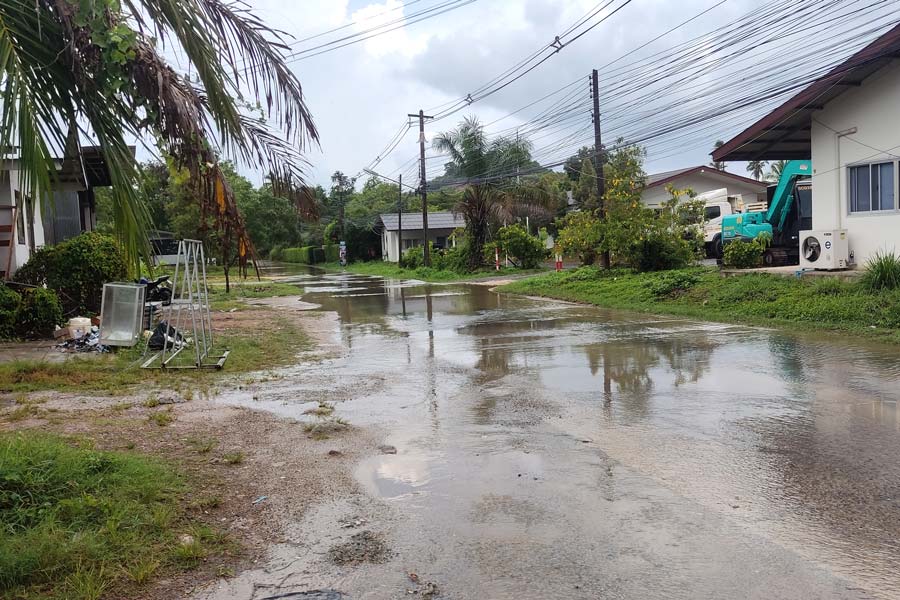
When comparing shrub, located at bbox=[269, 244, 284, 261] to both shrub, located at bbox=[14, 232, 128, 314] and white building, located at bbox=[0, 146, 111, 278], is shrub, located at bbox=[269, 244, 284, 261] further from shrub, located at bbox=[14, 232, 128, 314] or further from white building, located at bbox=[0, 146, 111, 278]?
shrub, located at bbox=[14, 232, 128, 314]

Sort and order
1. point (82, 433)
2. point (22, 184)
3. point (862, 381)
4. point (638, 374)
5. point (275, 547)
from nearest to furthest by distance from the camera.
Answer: point (22, 184) → point (275, 547) → point (82, 433) → point (862, 381) → point (638, 374)

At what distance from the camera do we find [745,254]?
19969mm

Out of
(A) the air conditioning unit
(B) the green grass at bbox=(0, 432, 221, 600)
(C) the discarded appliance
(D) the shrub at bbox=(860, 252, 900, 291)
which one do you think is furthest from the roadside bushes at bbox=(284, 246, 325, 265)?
(B) the green grass at bbox=(0, 432, 221, 600)

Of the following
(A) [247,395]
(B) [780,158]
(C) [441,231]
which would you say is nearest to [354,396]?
(A) [247,395]

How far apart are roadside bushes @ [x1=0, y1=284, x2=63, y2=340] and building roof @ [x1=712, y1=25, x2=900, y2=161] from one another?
15.9m

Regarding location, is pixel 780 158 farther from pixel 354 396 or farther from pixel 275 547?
pixel 275 547

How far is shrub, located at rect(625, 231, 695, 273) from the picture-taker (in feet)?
74.3

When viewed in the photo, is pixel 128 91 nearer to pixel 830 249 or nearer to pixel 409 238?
pixel 830 249

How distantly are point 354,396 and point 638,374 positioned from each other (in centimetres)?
373

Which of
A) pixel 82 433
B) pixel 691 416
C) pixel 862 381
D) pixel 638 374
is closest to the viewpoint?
pixel 82 433

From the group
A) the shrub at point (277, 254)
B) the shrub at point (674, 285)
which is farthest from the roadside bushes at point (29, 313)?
the shrub at point (277, 254)

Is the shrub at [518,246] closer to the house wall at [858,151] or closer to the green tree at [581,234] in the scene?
the green tree at [581,234]

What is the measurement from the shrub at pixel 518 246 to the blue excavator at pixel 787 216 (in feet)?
46.3

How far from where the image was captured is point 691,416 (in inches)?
277
